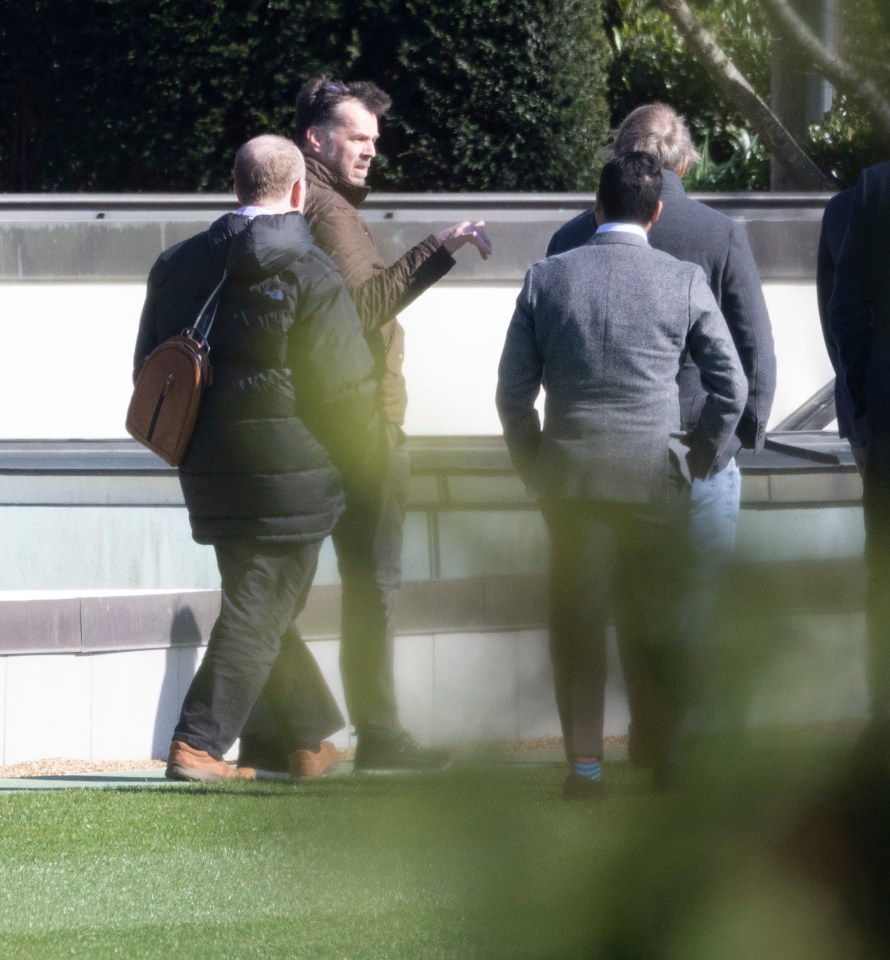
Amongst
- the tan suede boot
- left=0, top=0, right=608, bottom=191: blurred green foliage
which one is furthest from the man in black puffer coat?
left=0, top=0, right=608, bottom=191: blurred green foliage

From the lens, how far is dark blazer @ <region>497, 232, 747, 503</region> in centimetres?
102

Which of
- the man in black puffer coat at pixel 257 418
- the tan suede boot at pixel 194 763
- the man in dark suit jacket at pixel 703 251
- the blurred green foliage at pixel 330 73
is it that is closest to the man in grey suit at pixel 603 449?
the man in dark suit jacket at pixel 703 251

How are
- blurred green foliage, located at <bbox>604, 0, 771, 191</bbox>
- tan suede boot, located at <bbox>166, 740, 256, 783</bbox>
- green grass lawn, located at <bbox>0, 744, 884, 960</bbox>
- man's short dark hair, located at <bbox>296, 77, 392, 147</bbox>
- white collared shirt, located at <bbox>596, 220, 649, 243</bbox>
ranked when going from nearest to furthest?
1. green grass lawn, located at <bbox>0, 744, 884, 960</bbox>
2. blurred green foliage, located at <bbox>604, 0, 771, 191</bbox>
3. white collared shirt, located at <bbox>596, 220, 649, 243</bbox>
4. tan suede boot, located at <bbox>166, 740, 256, 783</bbox>
5. man's short dark hair, located at <bbox>296, 77, 392, 147</bbox>

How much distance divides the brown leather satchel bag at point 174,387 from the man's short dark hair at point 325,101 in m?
0.62

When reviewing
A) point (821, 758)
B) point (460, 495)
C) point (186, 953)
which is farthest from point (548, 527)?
point (186, 953)

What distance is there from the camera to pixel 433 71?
34.5ft

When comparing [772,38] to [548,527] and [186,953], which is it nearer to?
[548,527]

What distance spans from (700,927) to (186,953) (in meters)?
2.29

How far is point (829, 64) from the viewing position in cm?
68

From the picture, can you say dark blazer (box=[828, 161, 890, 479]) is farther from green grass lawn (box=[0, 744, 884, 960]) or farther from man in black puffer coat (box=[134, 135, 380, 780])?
man in black puffer coat (box=[134, 135, 380, 780])

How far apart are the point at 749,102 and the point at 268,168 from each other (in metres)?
2.79

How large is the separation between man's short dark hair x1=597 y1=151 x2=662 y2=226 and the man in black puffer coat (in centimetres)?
66

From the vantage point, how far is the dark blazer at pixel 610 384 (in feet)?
3.34

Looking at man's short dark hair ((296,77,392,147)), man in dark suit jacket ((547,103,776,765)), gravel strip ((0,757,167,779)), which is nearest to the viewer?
man in dark suit jacket ((547,103,776,765))
